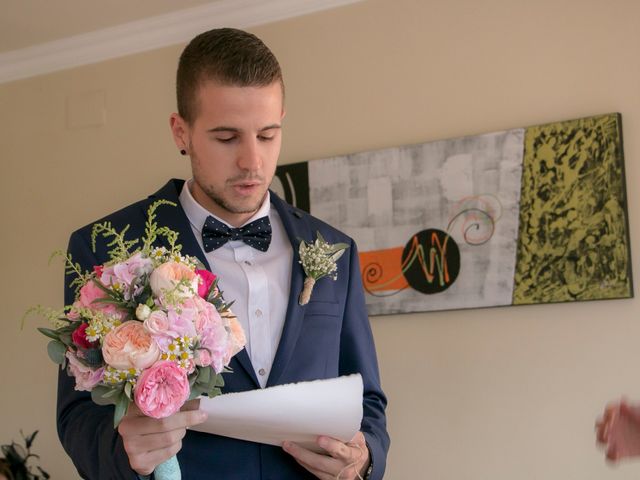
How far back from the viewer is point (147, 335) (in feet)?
5.37

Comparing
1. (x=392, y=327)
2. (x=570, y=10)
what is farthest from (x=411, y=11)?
(x=392, y=327)

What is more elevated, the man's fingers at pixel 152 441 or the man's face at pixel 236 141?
the man's face at pixel 236 141

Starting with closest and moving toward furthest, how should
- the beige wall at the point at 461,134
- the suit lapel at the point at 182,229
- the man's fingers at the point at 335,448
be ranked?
the man's fingers at the point at 335,448 → the suit lapel at the point at 182,229 → the beige wall at the point at 461,134

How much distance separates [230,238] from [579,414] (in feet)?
7.22

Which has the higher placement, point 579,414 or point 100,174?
point 100,174

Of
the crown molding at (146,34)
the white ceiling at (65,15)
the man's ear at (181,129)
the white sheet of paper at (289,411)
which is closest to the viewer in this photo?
the white sheet of paper at (289,411)

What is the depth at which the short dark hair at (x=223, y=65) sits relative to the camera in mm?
2197

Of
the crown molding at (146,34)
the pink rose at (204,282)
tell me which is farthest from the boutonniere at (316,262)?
the crown molding at (146,34)

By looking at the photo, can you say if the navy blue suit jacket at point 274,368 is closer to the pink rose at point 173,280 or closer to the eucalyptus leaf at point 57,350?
the eucalyptus leaf at point 57,350

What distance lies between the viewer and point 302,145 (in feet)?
15.5

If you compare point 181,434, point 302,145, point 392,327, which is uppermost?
point 302,145

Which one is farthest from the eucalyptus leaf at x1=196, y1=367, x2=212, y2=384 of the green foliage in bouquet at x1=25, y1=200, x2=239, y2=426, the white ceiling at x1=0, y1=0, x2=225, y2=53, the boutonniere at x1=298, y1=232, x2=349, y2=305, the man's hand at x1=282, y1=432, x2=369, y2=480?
the white ceiling at x1=0, y1=0, x2=225, y2=53

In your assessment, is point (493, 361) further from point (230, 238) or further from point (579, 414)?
point (230, 238)

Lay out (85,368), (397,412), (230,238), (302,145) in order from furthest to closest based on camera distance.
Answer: (302,145)
(397,412)
(230,238)
(85,368)
